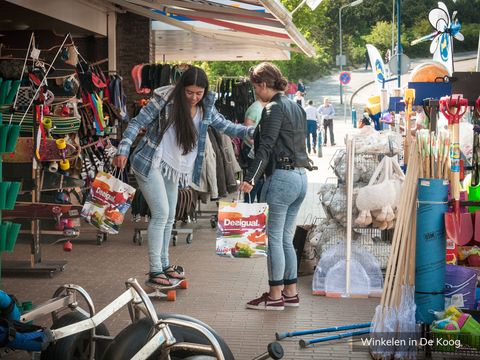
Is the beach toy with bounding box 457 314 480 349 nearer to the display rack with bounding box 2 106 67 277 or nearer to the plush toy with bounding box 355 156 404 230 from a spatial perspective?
the plush toy with bounding box 355 156 404 230

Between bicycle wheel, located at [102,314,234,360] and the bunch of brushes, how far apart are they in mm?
2271

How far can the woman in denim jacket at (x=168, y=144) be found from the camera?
7645 millimetres

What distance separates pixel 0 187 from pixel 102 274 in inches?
128

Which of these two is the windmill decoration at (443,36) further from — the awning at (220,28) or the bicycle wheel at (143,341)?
the bicycle wheel at (143,341)

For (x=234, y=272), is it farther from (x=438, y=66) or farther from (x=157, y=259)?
(x=438, y=66)

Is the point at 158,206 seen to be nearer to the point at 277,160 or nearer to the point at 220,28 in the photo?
the point at 277,160

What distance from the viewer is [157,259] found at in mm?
A: 7840

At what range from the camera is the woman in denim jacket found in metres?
7.64

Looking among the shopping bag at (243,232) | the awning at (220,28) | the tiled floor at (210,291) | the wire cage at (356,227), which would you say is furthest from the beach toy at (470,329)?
the awning at (220,28)

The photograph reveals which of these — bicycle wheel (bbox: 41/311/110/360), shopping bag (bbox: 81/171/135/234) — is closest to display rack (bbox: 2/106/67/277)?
shopping bag (bbox: 81/171/135/234)

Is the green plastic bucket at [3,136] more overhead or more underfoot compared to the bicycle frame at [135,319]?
more overhead

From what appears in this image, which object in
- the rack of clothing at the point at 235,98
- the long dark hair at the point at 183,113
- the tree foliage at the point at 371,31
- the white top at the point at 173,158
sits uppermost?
the tree foliage at the point at 371,31

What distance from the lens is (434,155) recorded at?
610cm

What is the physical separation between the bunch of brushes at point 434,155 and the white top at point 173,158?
238 centimetres
